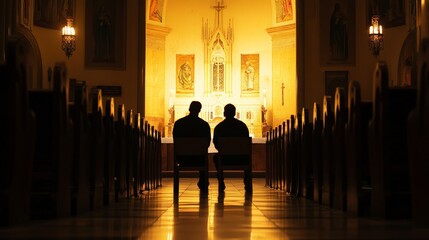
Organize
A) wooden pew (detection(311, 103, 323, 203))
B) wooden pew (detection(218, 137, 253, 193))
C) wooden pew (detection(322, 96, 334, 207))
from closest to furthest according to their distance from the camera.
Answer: wooden pew (detection(322, 96, 334, 207)) < wooden pew (detection(311, 103, 323, 203)) < wooden pew (detection(218, 137, 253, 193))

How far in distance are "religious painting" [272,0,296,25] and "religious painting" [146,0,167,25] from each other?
3.44 m

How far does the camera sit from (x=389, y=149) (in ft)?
17.7

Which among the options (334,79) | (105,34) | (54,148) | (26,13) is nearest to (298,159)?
(54,148)

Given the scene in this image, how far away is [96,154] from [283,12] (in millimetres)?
16118

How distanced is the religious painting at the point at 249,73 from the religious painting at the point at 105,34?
19.9 feet

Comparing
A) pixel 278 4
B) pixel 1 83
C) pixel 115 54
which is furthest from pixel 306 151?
pixel 278 4

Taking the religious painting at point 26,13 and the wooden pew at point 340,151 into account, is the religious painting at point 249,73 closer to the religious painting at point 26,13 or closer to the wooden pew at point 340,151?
the religious painting at point 26,13

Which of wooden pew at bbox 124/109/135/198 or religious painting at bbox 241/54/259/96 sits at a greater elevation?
religious painting at bbox 241/54/259/96

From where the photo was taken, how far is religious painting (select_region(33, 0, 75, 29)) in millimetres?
17453

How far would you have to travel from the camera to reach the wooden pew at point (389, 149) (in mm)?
5262

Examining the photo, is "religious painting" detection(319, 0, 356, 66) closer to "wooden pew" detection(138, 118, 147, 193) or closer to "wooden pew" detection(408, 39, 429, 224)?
"wooden pew" detection(138, 118, 147, 193)

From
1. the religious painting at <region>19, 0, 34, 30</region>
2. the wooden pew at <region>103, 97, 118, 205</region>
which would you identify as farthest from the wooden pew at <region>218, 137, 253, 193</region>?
the religious painting at <region>19, 0, 34, 30</region>

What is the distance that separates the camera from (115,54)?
18.3 metres

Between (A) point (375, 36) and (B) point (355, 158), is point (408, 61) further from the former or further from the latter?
(B) point (355, 158)
